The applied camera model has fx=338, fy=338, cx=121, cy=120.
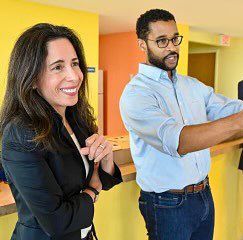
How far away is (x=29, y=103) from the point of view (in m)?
0.94

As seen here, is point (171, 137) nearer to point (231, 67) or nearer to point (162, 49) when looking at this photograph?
point (162, 49)

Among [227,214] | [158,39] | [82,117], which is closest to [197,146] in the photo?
[82,117]

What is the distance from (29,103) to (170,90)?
2.44ft

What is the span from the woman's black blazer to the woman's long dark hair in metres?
0.03

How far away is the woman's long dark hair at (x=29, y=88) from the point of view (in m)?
0.92

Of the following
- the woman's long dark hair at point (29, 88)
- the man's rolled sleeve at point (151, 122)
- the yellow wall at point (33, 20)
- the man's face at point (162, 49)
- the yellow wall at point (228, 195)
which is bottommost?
the yellow wall at point (228, 195)

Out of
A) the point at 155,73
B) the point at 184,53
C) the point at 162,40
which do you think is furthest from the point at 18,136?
the point at 184,53

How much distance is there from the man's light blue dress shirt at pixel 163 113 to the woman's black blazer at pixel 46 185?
35cm

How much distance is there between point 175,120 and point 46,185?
60cm

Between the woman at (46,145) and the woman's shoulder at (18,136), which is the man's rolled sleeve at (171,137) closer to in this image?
the woman at (46,145)

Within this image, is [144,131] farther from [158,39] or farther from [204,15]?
[204,15]

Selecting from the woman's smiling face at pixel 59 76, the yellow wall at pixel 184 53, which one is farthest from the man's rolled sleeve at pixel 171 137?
the yellow wall at pixel 184 53

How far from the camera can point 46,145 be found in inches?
35.5

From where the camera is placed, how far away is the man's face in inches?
60.9
